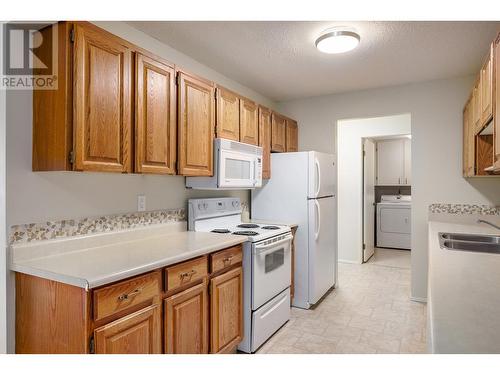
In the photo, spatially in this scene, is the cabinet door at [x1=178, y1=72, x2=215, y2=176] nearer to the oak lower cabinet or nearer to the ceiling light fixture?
the oak lower cabinet

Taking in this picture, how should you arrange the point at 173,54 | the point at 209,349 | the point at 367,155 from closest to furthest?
1. the point at 209,349
2. the point at 173,54
3. the point at 367,155

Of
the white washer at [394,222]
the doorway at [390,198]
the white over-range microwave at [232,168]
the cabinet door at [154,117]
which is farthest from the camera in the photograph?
the white washer at [394,222]

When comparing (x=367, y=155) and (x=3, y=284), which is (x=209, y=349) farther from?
(x=367, y=155)

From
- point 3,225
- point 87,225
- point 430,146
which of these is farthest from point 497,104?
point 3,225

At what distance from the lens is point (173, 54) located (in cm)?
265

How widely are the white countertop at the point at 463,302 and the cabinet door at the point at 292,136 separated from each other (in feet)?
7.42

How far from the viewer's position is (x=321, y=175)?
134 inches

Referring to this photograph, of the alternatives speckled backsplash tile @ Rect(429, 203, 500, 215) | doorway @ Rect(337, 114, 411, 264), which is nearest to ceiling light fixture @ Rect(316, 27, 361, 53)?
speckled backsplash tile @ Rect(429, 203, 500, 215)

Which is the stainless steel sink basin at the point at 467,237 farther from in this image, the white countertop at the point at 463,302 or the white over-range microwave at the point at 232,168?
the white over-range microwave at the point at 232,168

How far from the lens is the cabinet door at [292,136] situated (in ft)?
12.7

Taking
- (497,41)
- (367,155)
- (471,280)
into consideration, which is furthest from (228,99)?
A: (367,155)

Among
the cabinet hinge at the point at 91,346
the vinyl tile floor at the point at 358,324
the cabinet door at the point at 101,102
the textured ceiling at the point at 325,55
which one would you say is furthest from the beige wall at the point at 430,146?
the cabinet hinge at the point at 91,346

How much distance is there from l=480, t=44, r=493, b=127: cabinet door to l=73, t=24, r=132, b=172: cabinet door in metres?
2.07
